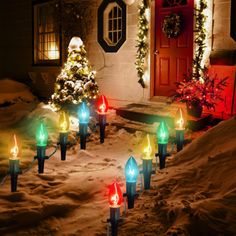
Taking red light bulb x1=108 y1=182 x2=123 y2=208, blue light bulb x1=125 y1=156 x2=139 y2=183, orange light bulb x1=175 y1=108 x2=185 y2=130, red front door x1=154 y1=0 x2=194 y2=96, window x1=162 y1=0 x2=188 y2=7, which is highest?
window x1=162 y1=0 x2=188 y2=7

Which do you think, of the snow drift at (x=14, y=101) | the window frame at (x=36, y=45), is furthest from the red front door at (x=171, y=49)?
the window frame at (x=36, y=45)

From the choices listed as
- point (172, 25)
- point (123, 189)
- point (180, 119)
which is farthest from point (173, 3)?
point (123, 189)

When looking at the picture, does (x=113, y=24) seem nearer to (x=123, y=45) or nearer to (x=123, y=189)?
(x=123, y=45)

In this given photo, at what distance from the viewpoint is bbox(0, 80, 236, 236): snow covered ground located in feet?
13.0

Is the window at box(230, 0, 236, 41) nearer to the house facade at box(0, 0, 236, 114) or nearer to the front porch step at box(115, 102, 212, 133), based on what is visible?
the house facade at box(0, 0, 236, 114)

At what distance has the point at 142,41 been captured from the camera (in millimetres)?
10859

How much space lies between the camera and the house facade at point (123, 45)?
30.1 ft

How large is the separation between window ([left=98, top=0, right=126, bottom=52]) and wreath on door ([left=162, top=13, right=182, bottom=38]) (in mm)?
1486

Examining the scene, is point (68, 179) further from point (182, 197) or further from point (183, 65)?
point (183, 65)

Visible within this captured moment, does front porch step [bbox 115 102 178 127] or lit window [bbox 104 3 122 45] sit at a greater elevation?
lit window [bbox 104 3 122 45]

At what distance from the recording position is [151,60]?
10.9 metres

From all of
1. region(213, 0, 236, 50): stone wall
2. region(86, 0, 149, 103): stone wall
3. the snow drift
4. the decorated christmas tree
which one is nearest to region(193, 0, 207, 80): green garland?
region(213, 0, 236, 50): stone wall

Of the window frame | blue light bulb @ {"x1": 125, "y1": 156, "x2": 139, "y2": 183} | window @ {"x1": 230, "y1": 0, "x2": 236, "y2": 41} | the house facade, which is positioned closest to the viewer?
blue light bulb @ {"x1": 125, "y1": 156, "x2": 139, "y2": 183}

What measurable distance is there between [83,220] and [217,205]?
1.43 meters
